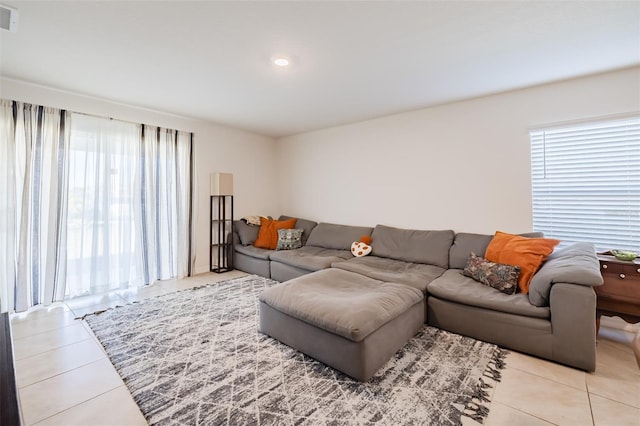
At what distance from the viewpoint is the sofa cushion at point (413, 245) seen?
10.7 ft

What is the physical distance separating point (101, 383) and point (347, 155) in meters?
3.87

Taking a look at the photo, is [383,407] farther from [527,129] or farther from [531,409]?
[527,129]

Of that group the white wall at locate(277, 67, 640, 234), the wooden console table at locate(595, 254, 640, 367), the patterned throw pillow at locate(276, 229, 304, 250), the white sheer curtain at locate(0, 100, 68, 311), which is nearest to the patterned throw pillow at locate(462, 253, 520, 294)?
the wooden console table at locate(595, 254, 640, 367)

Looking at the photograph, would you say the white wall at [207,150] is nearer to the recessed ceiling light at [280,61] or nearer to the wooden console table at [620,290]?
the recessed ceiling light at [280,61]

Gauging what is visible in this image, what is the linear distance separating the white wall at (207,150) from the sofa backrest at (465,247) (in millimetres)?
3448

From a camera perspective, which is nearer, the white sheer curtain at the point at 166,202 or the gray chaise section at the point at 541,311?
the gray chaise section at the point at 541,311

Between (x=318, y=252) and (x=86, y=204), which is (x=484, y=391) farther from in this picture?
(x=86, y=204)

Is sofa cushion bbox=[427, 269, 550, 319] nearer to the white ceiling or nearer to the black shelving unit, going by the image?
the white ceiling

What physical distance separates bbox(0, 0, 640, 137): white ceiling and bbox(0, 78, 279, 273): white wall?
191 mm

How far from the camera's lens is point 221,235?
4672 millimetres

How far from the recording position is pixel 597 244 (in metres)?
2.66

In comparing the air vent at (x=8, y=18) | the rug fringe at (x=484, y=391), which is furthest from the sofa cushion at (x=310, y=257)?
the air vent at (x=8, y=18)

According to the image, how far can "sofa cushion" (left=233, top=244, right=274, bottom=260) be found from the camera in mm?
4129

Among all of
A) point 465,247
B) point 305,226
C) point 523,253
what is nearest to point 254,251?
point 305,226
